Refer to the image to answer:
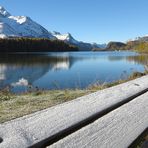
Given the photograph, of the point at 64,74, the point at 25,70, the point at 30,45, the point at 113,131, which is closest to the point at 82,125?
the point at 113,131

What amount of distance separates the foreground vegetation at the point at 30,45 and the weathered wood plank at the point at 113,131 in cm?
11345

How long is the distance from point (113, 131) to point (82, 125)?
7.7 inches

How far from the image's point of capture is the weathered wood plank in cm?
156

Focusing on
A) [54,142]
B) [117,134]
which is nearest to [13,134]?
[54,142]

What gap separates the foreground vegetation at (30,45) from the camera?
115269 millimetres

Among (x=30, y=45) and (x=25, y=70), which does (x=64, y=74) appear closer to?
(x=25, y=70)

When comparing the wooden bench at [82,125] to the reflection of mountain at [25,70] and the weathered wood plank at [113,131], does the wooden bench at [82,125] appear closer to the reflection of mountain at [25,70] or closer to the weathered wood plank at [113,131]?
the weathered wood plank at [113,131]

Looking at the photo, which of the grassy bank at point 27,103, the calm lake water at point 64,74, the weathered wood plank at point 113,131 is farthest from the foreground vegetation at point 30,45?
the weathered wood plank at point 113,131

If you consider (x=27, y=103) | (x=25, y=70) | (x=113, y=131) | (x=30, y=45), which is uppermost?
(x=113, y=131)

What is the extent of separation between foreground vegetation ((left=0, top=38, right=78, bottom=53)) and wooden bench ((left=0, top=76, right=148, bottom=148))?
11331 cm

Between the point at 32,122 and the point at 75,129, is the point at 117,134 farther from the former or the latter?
the point at 32,122

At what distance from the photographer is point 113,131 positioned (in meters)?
1.76

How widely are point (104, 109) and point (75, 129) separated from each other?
42cm

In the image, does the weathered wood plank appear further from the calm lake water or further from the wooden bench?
the calm lake water
